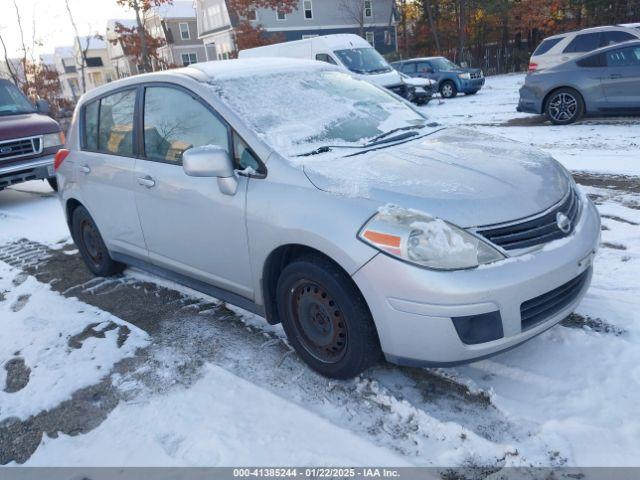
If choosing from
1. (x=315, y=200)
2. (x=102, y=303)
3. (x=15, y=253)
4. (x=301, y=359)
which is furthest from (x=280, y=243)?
(x=15, y=253)

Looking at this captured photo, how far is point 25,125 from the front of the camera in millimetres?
8531

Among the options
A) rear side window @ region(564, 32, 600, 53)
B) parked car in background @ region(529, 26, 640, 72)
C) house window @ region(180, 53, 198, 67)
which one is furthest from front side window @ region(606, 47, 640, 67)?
house window @ region(180, 53, 198, 67)

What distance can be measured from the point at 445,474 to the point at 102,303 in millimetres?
3292

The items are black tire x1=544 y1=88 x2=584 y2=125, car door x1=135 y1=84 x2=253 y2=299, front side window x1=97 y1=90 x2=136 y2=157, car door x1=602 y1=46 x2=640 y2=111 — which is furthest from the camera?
black tire x1=544 y1=88 x2=584 y2=125

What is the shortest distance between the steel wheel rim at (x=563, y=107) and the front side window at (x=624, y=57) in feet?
2.90

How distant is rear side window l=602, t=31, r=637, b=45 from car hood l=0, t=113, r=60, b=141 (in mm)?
11952

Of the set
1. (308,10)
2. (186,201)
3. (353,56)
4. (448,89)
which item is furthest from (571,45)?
(308,10)

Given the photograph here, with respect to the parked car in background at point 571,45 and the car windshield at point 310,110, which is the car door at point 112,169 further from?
the parked car in background at point 571,45

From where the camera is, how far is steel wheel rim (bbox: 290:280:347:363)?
9.37ft

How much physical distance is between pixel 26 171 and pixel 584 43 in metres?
12.5

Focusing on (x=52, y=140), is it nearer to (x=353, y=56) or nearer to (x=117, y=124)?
(x=117, y=124)

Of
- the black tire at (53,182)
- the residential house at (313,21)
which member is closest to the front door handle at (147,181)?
the black tire at (53,182)

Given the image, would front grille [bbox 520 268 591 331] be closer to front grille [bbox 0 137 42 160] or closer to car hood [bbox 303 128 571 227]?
car hood [bbox 303 128 571 227]

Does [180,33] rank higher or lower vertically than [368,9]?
higher
